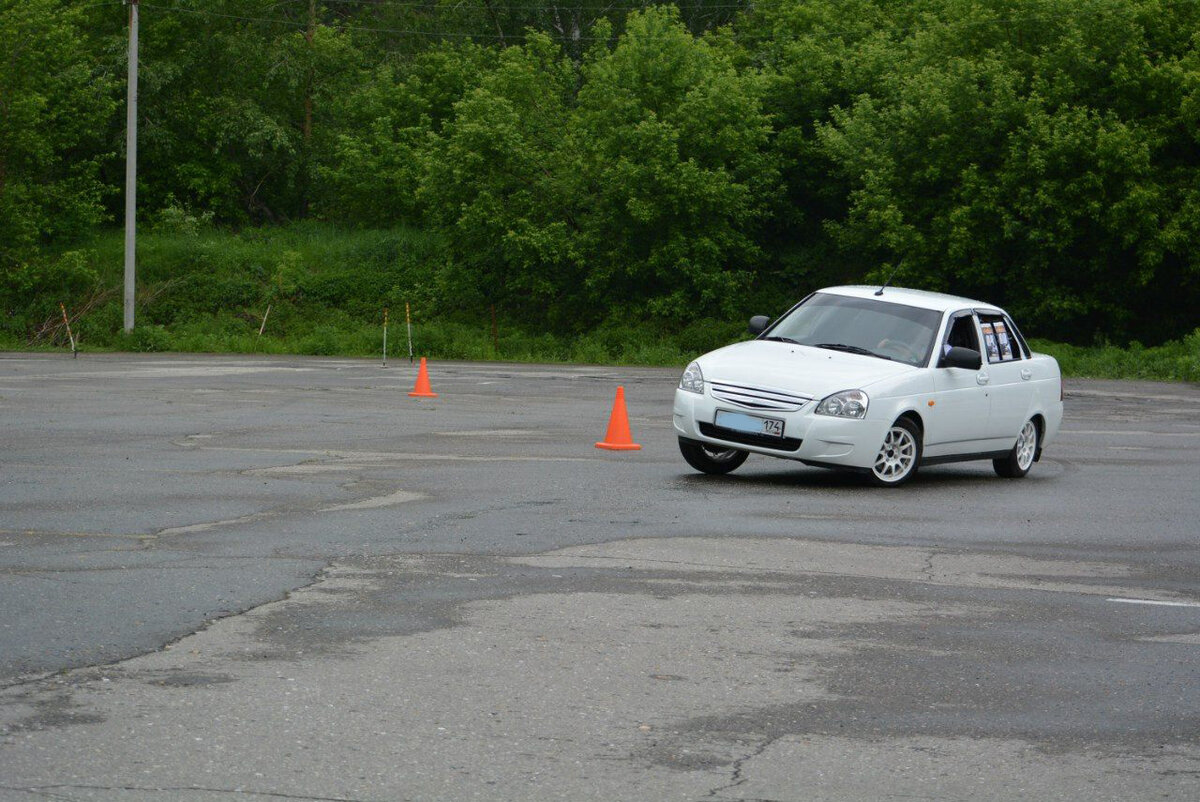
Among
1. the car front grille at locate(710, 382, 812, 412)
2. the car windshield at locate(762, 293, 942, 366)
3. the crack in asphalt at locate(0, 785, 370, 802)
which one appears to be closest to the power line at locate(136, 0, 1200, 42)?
the car windshield at locate(762, 293, 942, 366)

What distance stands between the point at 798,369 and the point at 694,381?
2.89 feet

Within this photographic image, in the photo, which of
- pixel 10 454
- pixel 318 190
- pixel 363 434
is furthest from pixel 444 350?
pixel 10 454

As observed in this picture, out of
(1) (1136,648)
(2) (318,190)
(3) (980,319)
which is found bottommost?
(1) (1136,648)

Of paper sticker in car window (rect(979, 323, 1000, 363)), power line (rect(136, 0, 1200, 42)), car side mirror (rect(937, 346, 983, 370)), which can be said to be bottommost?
car side mirror (rect(937, 346, 983, 370))

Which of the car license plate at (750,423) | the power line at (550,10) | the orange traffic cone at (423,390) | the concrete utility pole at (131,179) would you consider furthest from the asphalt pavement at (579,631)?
the power line at (550,10)

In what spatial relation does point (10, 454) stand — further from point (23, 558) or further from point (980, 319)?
point (980, 319)

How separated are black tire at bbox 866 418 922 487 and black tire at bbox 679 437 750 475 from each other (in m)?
1.17

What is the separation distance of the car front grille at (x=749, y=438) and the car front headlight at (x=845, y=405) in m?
0.34

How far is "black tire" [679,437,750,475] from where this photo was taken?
13.3 meters

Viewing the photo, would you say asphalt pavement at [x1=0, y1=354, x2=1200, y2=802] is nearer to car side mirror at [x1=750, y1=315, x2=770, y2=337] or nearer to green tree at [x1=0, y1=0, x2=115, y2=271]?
car side mirror at [x1=750, y1=315, x2=770, y2=337]

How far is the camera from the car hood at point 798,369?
1264 centimetres

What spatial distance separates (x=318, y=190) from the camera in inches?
2203

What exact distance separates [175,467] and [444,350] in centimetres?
2694

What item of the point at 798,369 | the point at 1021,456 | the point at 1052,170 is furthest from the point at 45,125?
the point at 798,369
